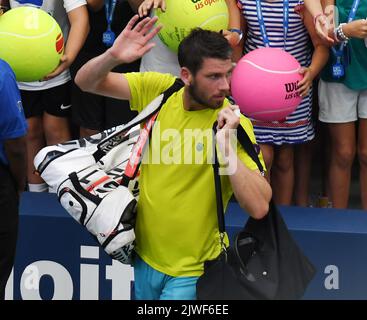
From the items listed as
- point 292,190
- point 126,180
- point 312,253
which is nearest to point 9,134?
point 126,180

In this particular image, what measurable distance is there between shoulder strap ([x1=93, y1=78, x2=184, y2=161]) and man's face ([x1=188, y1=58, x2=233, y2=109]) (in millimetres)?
266

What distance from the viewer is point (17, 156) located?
3980 mm

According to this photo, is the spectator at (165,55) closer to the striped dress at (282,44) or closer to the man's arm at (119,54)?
the striped dress at (282,44)

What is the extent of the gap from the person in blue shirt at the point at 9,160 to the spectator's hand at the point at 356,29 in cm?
189

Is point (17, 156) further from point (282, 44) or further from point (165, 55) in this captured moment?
point (282, 44)

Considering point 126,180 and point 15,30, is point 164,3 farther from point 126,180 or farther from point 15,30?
point 126,180

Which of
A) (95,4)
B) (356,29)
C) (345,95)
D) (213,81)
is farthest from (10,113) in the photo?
(345,95)

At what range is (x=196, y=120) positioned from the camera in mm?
3689

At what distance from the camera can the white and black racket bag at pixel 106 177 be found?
12.5ft

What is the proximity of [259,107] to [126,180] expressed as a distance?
3.49 feet

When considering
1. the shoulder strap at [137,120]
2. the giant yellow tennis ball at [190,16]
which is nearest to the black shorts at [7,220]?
the shoulder strap at [137,120]

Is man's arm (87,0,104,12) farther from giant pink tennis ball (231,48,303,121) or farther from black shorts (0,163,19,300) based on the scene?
black shorts (0,163,19,300)

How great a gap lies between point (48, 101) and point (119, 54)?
6.60 ft

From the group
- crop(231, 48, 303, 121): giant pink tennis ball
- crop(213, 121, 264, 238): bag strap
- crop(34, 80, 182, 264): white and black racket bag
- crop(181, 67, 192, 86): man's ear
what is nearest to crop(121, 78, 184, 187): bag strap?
crop(34, 80, 182, 264): white and black racket bag
